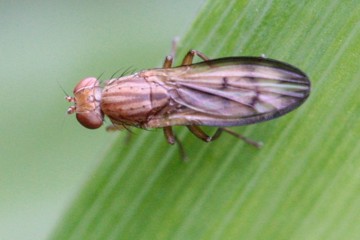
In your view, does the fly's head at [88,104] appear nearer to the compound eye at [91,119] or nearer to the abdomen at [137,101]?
the compound eye at [91,119]

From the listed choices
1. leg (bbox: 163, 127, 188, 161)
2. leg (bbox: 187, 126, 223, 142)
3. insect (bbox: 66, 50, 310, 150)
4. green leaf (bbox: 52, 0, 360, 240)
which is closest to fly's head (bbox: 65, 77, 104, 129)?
insect (bbox: 66, 50, 310, 150)

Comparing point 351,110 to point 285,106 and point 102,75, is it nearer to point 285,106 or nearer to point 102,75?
point 285,106

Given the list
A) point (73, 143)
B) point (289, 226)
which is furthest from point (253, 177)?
point (73, 143)

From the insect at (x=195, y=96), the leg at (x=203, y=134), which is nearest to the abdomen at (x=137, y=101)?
the insect at (x=195, y=96)

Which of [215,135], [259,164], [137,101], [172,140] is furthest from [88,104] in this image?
[259,164]

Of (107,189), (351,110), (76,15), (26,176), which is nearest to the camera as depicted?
(351,110)

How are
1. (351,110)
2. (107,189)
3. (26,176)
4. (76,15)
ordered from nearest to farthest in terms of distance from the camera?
(351,110)
(107,189)
(26,176)
(76,15)

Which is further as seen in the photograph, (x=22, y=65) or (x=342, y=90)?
(x=22, y=65)
